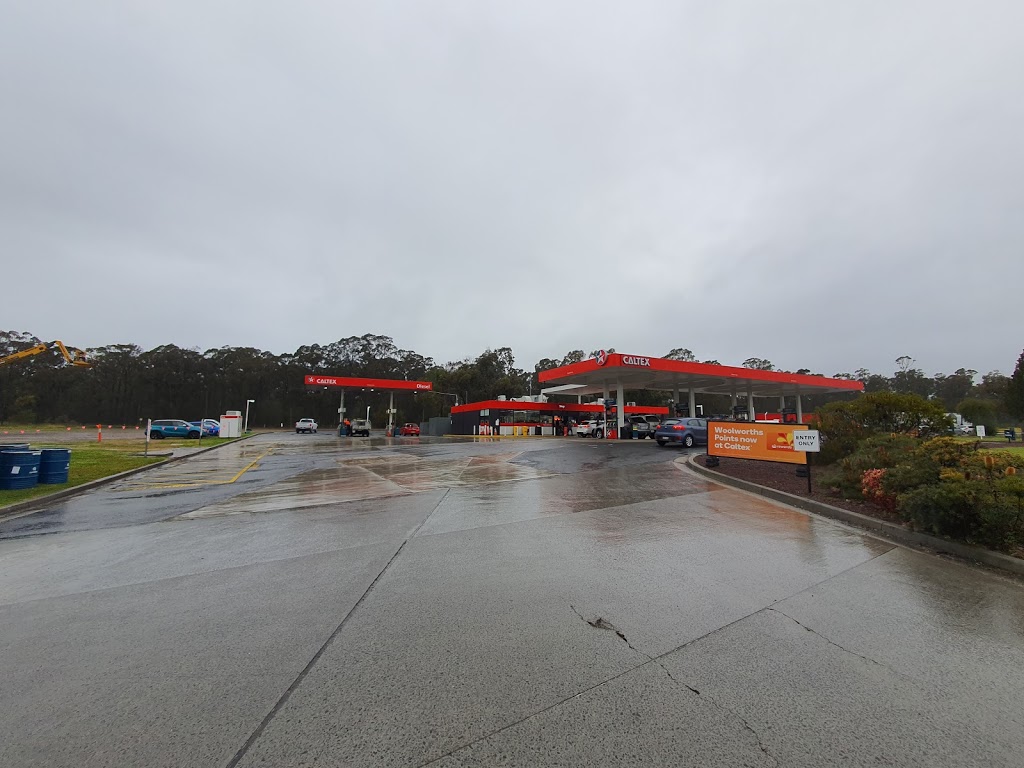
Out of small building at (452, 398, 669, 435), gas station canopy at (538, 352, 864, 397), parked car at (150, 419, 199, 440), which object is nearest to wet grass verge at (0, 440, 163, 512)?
parked car at (150, 419, 199, 440)

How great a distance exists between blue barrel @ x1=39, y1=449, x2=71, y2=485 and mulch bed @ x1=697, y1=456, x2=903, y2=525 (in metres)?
17.1

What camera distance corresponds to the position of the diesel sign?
1204 inches

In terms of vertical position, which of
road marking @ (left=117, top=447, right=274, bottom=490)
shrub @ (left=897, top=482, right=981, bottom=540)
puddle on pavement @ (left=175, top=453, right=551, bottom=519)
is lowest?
road marking @ (left=117, top=447, right=274, bottom=490)

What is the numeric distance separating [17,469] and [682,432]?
2401 centimetres

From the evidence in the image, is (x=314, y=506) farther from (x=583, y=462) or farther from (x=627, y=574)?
(x=583, y=462)

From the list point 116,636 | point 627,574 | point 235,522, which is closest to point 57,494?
point 235,522

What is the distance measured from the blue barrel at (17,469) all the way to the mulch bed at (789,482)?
17.0m

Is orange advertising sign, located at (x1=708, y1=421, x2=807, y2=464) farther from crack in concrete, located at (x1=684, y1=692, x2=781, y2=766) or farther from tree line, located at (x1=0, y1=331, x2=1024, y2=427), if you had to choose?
tree line, located at (x1=0, y1=331, x2=1024, y2=427)

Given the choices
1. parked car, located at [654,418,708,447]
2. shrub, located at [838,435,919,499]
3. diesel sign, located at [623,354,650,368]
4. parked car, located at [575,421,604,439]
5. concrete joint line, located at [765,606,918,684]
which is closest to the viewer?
concrete joint line, located at [765,606,918,684]

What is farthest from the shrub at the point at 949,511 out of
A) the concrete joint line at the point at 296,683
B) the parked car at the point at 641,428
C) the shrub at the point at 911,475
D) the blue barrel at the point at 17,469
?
the parked car at the point at 641,428

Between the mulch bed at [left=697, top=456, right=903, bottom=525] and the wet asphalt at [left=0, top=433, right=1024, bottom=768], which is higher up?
the mulch bed at [left=697, top=456, right=903, bottom=525]

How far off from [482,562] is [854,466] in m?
8.26

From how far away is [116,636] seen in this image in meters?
3.86

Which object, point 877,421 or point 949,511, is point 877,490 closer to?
point 949,511
